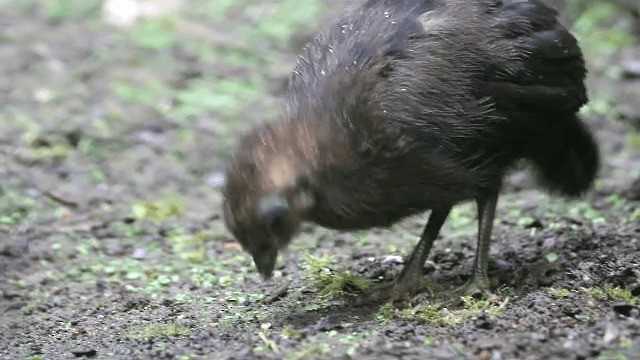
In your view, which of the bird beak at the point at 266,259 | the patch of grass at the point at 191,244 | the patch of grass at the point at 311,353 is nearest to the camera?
the patch of grass at the point at 311,353

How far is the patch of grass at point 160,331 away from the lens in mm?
4835

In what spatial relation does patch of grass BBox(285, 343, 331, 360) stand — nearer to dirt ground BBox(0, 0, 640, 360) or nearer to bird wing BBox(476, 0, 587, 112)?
dirt ground BBox(0, 0, 640, 360)

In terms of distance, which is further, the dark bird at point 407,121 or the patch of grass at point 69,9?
the patch of grass at point 69,9

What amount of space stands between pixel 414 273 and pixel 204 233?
1939 millimetres

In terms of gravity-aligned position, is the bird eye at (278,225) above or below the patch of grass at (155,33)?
above

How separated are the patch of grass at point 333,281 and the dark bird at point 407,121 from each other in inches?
8.5

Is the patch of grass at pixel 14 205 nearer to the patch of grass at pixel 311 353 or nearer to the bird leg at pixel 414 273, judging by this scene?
the bird leg at pixel 414 273

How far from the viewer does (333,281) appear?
17.9 feet

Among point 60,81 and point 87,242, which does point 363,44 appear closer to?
point 87,242

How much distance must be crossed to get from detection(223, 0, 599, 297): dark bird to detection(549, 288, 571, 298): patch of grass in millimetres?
450

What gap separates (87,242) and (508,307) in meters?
3.09

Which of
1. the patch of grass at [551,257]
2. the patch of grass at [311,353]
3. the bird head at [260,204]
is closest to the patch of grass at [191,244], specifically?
the bird head at [260,204]

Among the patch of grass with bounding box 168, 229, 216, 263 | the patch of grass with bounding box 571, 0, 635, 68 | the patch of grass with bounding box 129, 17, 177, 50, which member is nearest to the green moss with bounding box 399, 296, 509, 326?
the patch of grass with bounding box 168, 229, 216, 263

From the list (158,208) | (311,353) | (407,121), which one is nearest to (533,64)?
(407,121)
